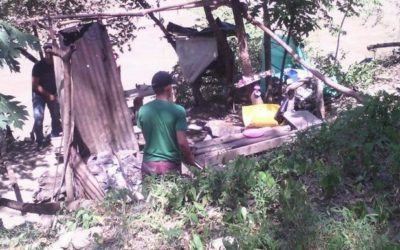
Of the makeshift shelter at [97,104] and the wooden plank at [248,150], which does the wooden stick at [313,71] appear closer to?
the wooden plank at [248,150]

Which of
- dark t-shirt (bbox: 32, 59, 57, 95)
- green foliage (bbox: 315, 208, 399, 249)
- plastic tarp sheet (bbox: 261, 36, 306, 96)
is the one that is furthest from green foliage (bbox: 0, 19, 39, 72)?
plastic tarp sheet (bbox: 261, 36, 306, 96)

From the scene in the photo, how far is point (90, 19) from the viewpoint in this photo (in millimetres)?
6918

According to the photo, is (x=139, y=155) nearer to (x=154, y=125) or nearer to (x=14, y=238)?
(x=154, y=125)

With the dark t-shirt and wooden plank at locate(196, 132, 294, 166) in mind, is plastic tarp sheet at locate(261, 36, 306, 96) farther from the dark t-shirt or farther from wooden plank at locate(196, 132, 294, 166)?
the dark t-shirt

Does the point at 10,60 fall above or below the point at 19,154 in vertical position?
above

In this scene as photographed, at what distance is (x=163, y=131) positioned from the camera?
445 centimetres

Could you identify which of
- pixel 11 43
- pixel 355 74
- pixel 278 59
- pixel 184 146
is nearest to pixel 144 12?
pixel 184 146

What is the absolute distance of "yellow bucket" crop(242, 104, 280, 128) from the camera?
7.34 meters

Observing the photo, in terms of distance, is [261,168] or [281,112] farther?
[281,112]

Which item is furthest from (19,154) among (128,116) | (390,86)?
(390,86)

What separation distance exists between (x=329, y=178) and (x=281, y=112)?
4039 mm

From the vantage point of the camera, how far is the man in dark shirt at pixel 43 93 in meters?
8.28

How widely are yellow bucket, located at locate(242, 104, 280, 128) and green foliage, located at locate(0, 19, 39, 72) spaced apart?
399 cm

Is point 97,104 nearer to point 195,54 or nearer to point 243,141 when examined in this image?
point 243,141
